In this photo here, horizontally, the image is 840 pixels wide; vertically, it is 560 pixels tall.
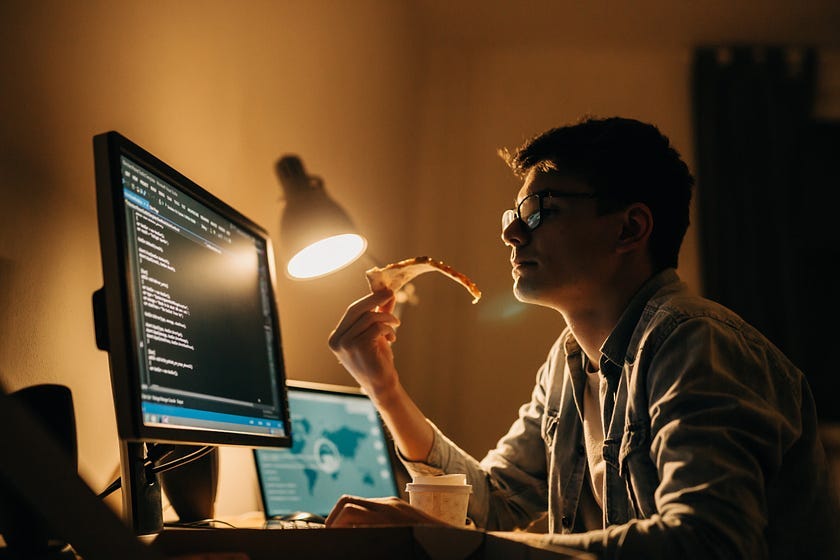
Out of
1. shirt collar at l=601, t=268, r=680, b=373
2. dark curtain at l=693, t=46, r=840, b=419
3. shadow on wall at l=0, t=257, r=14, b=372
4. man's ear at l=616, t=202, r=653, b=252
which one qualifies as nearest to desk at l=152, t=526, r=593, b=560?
shadow on wall at l=0, t=257, r=14, b=372

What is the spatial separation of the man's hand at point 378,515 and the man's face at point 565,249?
2.08 ft

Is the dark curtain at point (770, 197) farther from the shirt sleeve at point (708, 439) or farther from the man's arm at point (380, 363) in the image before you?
the shirt sleeve at point (708, 439)

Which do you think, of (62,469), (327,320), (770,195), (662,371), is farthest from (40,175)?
(770,195)

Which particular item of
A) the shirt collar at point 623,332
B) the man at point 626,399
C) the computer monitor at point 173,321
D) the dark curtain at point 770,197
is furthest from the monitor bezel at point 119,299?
the dark curtain at point 770,197

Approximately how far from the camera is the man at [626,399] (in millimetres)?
1013

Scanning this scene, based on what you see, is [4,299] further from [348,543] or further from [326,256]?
[326,256]

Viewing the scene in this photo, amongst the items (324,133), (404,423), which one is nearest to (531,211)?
(404,423)

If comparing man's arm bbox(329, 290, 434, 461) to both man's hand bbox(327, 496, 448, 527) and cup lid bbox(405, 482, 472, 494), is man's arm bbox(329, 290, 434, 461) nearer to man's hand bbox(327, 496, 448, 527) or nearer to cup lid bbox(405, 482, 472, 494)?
cup lid bbox(405, 482, 472, 494)

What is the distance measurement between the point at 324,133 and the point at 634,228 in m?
1.25

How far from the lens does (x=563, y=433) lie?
1.71 metres

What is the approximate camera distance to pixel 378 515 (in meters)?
1.05

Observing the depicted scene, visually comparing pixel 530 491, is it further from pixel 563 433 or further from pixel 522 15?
pixel 522 15

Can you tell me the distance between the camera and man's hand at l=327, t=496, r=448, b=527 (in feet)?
3.43

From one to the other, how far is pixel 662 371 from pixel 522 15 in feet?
8.51
